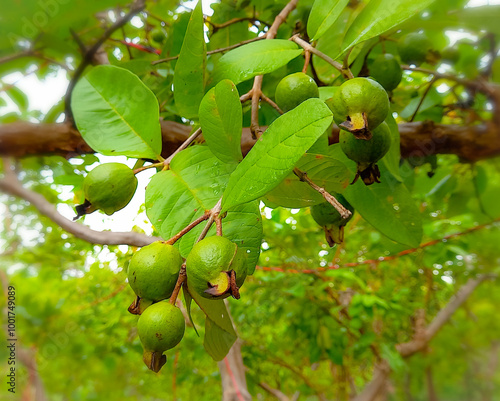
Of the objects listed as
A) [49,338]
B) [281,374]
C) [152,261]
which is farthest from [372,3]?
[49,338]

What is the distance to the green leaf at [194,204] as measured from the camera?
45 cm

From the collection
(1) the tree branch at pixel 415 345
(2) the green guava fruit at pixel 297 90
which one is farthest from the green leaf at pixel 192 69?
(1) the tree branch at pixel 415 345

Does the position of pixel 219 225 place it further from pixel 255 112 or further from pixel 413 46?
pixel 413 46

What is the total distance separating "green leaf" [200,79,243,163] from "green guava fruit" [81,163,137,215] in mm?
110

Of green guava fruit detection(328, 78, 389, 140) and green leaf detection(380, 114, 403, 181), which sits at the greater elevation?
green guava fruit detection(328, 78, 389, 140)

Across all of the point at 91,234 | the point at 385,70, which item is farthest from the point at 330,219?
the point at 91,234

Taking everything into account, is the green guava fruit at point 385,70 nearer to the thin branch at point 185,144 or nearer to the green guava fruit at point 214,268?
the thin branch at point 185,144

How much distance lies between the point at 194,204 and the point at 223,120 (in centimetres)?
10

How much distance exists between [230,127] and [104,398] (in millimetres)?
6473

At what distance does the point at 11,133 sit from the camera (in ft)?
2.27

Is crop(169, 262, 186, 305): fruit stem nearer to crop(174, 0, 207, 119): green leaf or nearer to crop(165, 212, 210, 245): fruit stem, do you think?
crop(165, 212, 210, 245): fruit stem

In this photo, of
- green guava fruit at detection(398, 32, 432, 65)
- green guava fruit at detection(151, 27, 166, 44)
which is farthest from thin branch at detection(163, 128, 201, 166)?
green guava fruit at detection(151, 27, 166, 44)

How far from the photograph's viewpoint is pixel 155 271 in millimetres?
392

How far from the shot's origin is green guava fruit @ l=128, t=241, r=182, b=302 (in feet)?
1.29
